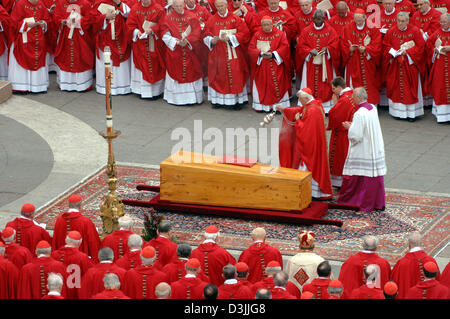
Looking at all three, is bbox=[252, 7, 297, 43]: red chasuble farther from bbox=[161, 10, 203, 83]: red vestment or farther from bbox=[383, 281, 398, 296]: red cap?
bbox=[383, 281, 398, 296]: red cap

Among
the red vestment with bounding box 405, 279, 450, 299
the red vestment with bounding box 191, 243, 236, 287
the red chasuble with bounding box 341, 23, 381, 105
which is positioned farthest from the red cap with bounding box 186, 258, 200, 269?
the red chasuble with bounding box 341, 23, 381, 105

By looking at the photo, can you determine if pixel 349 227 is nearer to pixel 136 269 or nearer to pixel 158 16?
pixel 136 269

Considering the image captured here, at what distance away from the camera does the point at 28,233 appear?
41.1ft

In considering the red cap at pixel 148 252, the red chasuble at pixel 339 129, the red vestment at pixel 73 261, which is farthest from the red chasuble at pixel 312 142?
the red cap at pixel 148 252

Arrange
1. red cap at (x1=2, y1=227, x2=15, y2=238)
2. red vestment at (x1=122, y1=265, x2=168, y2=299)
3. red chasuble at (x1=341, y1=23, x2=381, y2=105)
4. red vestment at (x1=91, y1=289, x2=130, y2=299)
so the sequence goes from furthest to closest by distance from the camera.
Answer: red chasuble at (x1=341, y1=23, x2=381, y2=105) → red cap at (x1=2, y1=227, x2=15, y2=238) → red vestment at (x1=122, y1=265, x2=168, y2=299) → red vestment at (x1=91, y1=289, x2=130, y2=299)

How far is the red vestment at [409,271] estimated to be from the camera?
11.3m

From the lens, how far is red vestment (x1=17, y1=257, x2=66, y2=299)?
11281mm

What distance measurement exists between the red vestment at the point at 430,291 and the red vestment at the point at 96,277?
10.2 ft

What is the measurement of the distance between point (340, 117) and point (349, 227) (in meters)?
1.81

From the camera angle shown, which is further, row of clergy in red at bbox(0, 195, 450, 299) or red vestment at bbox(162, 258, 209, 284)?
red vestment at bbox(162, 258, 209, 284)

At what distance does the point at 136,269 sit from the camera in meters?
11.0

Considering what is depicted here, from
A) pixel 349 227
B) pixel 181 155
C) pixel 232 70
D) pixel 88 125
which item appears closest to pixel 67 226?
pixel 181 155

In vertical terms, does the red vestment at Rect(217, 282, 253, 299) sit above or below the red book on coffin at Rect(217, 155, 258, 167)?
above

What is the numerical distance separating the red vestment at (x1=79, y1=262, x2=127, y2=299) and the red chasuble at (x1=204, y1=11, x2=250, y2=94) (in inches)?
351
